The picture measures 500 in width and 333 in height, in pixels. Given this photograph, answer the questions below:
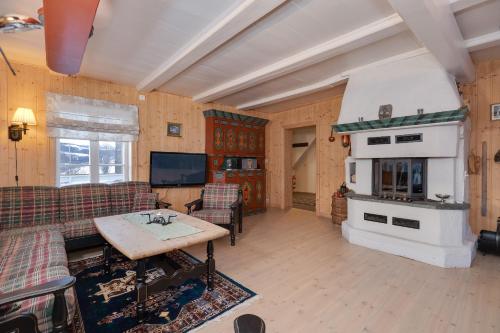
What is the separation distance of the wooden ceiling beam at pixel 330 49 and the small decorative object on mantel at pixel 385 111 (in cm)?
101

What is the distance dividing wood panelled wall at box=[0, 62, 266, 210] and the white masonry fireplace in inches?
121

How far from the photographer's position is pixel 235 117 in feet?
17.9

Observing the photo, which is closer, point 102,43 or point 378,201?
point 102,43

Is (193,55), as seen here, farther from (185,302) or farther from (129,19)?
(185,302)

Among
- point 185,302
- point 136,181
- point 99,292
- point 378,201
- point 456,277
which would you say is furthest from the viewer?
point 136,181

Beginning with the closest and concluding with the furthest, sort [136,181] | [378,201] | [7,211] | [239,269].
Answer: [239,269] < [7,211] < [378,201] < [136,181]

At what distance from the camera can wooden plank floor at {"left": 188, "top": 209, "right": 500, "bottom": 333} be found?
1865mm

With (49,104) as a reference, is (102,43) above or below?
above

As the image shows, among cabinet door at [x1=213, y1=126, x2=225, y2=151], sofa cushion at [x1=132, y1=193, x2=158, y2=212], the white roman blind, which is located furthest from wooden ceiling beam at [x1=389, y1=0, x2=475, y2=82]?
the white roman blind

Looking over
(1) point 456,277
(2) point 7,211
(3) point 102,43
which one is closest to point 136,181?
(2) point 7,211

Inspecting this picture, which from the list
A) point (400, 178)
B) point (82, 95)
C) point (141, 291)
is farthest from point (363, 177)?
point (82, 95)

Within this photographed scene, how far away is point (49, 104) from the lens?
355 centimetres

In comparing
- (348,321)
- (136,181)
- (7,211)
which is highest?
(136,181)

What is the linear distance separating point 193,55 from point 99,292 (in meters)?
2.71
